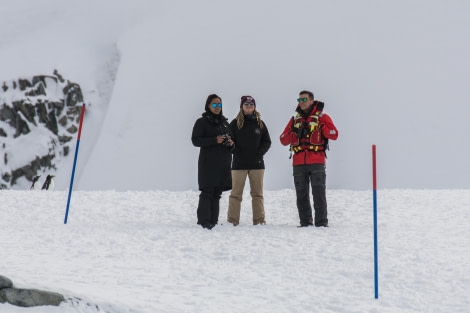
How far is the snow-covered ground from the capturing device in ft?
16.9

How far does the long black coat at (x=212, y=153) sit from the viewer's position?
826 centimetres

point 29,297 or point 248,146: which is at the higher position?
point 248,146

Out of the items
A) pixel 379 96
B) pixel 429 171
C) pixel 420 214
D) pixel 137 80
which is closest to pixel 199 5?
pixel 137 80

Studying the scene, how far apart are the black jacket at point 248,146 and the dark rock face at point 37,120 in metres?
30.2

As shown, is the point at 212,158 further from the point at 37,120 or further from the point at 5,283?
the point at 37,120

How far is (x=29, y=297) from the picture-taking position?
463 centimetres

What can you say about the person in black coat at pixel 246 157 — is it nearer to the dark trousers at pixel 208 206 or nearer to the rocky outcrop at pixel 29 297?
the dark trousers at pixel 208 206

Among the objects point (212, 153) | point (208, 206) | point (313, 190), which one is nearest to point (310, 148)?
point (313, 190)

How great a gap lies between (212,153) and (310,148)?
1.37 m

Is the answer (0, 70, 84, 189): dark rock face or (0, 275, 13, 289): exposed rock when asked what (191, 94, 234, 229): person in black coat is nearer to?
(0, 275, 13, 289): exposed rock

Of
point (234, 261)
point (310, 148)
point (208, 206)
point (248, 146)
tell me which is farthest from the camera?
point (248, 146)

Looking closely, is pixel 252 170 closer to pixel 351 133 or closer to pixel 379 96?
pixel 351 133

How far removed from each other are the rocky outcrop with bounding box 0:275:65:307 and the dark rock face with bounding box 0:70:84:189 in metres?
33.5

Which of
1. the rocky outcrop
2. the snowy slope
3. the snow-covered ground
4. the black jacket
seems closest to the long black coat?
the black jacket
